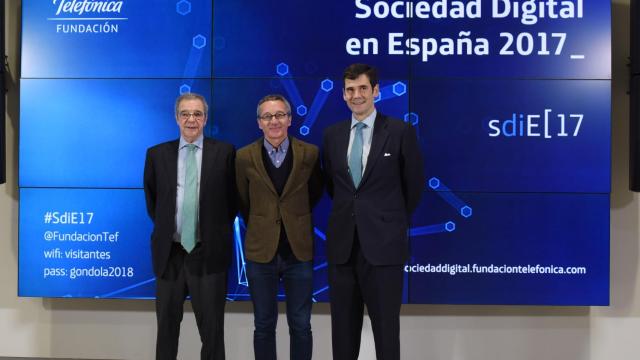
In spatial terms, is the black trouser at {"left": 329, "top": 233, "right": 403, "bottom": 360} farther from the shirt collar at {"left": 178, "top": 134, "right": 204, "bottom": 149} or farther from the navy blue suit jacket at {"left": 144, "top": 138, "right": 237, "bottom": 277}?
the shirt collar at {"left": 178, "top": 134, "right": 204, "bottom": 149}

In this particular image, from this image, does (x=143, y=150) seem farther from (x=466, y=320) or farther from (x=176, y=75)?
(x=466, y=320)

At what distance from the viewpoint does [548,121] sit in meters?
3.77

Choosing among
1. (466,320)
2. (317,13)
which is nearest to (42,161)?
(317,13)

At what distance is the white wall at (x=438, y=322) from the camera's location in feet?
13.0

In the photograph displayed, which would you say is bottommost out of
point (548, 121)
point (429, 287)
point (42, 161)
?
point (429, 287)

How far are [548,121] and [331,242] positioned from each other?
1812 millimetres

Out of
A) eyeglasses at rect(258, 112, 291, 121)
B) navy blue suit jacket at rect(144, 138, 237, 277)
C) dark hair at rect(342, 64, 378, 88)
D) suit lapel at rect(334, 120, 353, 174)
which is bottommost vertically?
navy blue suit jacket at rect(144, 138, 237, 277)

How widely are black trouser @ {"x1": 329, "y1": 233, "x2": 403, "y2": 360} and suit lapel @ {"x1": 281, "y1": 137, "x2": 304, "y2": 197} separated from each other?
1.46ft

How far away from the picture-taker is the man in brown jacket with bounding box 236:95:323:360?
298cm

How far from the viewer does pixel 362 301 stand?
298cm

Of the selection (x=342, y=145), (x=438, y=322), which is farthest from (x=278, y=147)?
(x=438, y=322)

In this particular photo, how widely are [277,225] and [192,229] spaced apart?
1.48 feet

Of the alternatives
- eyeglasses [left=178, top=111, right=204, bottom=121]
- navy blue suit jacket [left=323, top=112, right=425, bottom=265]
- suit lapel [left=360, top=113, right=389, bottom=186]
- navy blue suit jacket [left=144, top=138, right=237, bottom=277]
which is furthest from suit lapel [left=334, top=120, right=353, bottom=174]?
eyeglasses [left=178, top=111, right=204, bottom=121]

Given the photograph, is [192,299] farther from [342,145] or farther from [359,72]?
[359,72]
